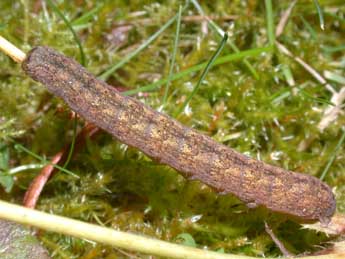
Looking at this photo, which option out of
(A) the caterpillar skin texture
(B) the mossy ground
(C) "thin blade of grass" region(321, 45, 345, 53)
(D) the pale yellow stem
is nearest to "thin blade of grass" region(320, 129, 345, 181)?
(B) the mossy ground

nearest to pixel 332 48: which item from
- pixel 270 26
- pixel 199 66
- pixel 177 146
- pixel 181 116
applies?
pixel 270 26

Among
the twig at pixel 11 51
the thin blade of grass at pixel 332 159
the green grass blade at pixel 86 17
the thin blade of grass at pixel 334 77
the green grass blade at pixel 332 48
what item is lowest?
the thin blade of grass at pixel 332 159

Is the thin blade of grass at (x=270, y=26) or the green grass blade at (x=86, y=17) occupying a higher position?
the green grass blade at (x=86, y=17)

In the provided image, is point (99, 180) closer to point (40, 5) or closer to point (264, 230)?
point (264, 230)

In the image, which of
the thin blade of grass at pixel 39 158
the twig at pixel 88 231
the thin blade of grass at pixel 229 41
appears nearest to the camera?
the twig at pixel 88 231

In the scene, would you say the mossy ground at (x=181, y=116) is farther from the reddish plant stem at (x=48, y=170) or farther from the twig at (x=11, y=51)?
the twig at (x=11, y=51)

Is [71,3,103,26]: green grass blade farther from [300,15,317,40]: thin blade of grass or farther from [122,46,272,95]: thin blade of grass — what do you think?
[300,15,317,40]: thin blade of grass

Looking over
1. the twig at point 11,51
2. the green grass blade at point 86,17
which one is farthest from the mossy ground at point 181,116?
the twig at point 11,51
